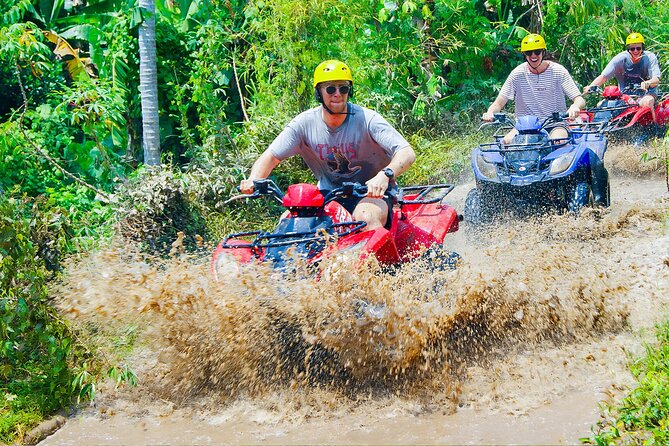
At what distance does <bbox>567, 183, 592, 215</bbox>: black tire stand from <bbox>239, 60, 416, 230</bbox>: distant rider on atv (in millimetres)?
2839

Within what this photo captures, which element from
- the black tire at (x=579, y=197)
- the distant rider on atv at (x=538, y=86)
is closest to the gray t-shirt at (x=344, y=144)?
the black tire at (x=579, y=197)

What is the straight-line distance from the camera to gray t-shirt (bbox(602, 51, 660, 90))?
1281 centimetres

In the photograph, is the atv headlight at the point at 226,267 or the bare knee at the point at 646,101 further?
the bare knee at the point at 646,101

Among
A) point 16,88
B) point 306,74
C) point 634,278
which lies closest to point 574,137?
point 634,278

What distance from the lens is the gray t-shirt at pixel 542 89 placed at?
32.6ft

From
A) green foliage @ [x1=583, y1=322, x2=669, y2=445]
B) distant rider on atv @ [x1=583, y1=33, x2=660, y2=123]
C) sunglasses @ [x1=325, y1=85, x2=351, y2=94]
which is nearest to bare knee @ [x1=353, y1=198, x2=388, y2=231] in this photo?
sunglasses @ [x1=325, y1=85, x2=351, y2=94]

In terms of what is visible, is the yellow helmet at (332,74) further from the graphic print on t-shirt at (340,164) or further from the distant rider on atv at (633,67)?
the distant rider on atv at (633,67)

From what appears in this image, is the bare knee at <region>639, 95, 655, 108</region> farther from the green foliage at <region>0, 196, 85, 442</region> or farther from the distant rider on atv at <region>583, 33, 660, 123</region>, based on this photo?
the green foliage at <region>0, 196, 85, 442</region>

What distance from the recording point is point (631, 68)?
1292cm

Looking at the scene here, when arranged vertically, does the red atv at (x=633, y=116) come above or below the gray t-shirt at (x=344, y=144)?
below

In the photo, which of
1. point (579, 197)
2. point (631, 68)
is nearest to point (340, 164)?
point (579, 197)

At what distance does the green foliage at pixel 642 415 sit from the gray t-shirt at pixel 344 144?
2.44 metres

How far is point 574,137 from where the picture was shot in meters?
9.24

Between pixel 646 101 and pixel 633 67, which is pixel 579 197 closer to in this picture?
pixel 646 101
